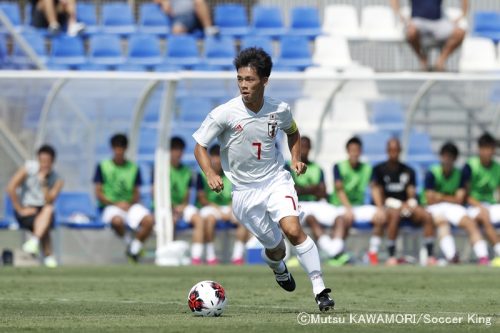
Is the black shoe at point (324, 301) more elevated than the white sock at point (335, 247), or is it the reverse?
the black shoe at point (324, 301)

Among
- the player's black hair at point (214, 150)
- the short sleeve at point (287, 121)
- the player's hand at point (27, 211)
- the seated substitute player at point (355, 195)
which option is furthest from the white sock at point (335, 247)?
the short sleeve at point (287, 121)

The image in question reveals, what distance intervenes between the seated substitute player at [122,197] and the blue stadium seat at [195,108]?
93 cm

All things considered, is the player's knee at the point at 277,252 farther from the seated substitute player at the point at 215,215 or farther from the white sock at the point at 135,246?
the white sock at the point at 135,246

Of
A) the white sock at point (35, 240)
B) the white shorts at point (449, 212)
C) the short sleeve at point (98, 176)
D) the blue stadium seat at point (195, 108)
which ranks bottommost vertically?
the white sock at point (35, 240)

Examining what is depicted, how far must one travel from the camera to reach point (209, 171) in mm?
9523

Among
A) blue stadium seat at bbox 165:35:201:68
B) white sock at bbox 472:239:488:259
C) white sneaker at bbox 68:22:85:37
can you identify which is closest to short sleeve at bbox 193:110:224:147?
white sock at bbox 472:239:488:259

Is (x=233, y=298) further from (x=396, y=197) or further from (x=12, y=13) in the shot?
(x=12, y=13)

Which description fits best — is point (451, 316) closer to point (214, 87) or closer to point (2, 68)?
point (214, 87)

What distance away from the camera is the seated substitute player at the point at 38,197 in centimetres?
1675

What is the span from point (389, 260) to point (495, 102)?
2.78 metres

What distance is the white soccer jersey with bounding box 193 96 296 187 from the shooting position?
32.2ft

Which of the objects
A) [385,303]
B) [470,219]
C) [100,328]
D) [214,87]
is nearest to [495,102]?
[470,219]

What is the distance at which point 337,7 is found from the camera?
23.0m

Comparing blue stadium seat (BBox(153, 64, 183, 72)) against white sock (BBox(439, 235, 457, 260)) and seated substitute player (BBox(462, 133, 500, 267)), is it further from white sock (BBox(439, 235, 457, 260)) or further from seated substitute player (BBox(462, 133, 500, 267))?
white sock (BBox(439, 235, 457, 260))
